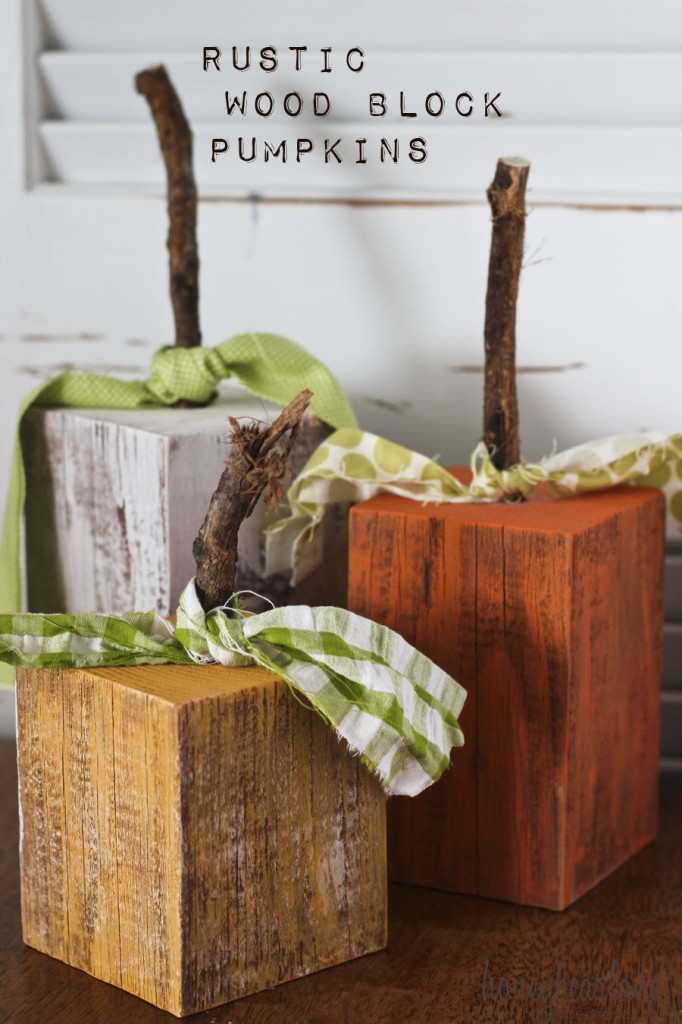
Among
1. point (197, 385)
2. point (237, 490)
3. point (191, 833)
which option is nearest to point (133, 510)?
point (197, 385)

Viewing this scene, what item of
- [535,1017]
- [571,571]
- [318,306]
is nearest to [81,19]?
[318,306]

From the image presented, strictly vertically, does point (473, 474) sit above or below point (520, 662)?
above

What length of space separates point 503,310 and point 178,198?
0.94 ft

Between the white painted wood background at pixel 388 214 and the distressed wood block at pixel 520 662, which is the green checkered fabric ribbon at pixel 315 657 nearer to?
the distressed wood block at pixel 520 662

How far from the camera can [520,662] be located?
0.90 meters

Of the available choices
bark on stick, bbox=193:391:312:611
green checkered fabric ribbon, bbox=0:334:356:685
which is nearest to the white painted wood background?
green checkered fabric ribbon, bbox=0:334:356:685

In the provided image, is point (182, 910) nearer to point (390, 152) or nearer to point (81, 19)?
point (390, 152)

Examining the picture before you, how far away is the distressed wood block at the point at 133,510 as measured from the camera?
994 mm

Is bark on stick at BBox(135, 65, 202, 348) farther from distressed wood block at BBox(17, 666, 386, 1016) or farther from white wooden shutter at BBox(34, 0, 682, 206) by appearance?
distressed wood block at BBox(17, 666, 386, 1016)

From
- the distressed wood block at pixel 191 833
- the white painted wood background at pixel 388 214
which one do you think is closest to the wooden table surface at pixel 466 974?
the distressed wood block at pixel 191 833

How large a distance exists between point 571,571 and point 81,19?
66cm

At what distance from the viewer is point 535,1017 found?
774 mm

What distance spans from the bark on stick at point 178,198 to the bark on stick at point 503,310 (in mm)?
256

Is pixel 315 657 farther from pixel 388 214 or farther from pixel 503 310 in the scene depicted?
pixel 388 214
